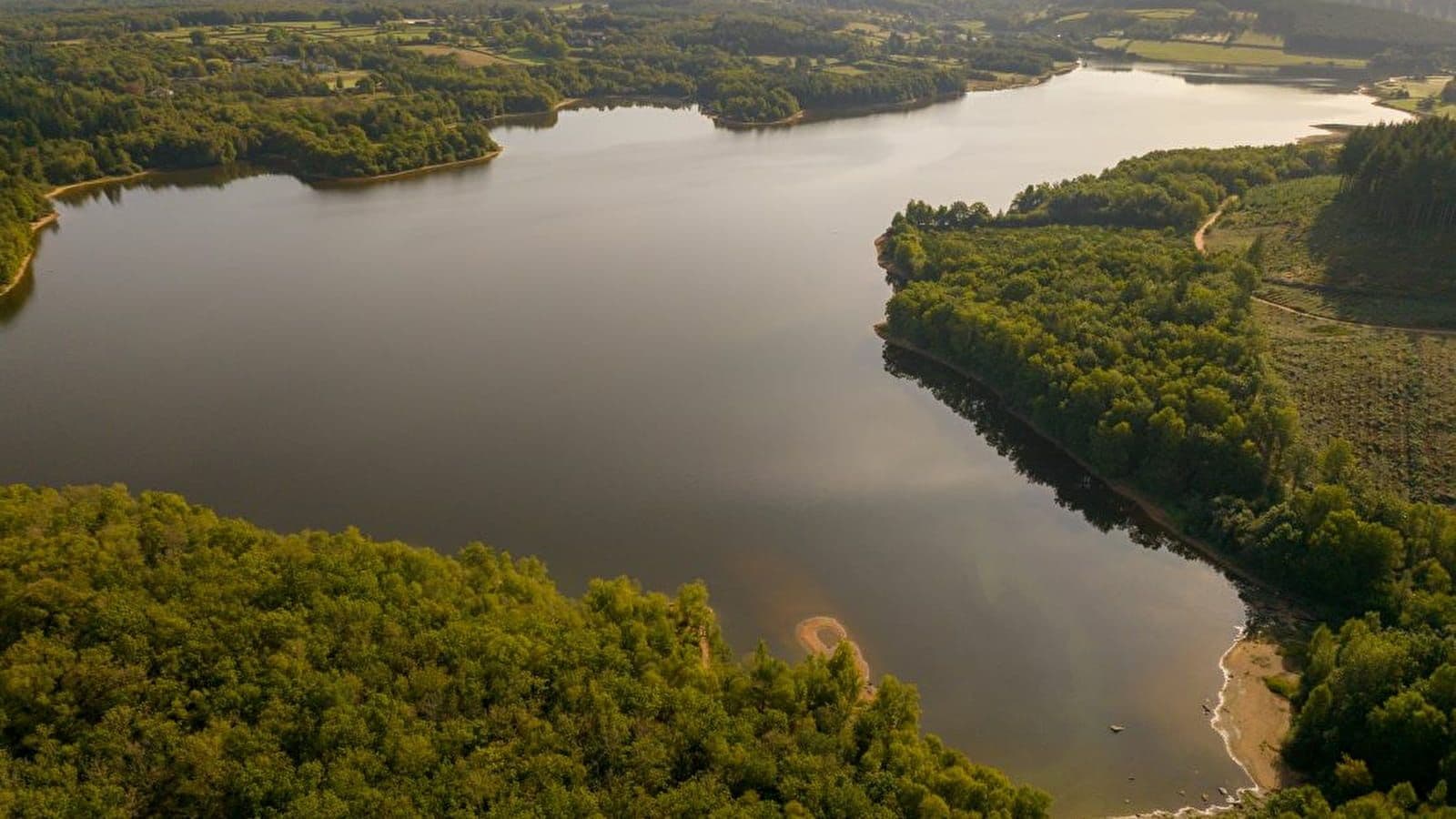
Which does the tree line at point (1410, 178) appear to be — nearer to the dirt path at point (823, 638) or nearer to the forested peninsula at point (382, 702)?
the dirt path at point (823, 638)

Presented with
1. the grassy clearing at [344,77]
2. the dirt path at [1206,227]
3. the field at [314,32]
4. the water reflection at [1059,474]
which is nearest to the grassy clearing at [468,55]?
the field at [314,32]

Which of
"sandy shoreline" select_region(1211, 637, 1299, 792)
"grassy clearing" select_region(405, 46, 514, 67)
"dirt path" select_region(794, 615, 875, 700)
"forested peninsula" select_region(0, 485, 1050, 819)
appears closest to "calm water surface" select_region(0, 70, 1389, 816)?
"dirt path" select_region(794, 615, 875, 700)

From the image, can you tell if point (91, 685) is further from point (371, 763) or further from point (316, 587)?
point (371, 763)

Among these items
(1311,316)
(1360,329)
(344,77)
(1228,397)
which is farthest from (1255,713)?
(344,77)

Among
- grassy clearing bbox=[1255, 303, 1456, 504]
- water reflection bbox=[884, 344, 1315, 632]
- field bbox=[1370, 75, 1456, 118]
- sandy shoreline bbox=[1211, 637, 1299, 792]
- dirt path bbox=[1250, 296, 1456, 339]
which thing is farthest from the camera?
field bbox=[1370, 75, 1456, 118]

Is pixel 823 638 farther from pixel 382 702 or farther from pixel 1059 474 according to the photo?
pixel 1059 474

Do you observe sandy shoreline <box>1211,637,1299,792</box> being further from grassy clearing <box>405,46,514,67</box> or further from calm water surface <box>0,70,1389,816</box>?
grassy clearing <box>405,46,514,67</box>
